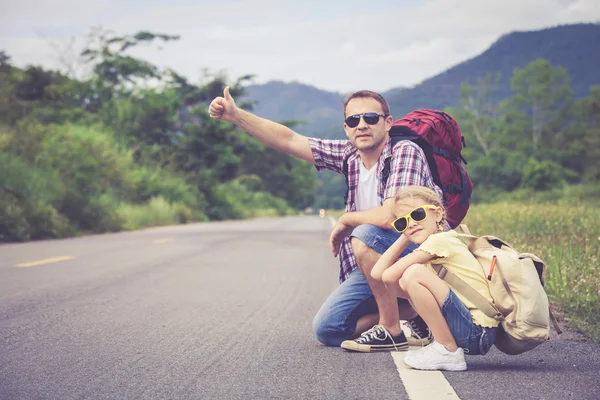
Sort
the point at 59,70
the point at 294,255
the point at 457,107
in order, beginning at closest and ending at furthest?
the point at 294,255 → the point at 59,70 → the point at 457,107

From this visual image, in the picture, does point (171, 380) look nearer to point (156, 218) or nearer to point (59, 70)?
point (156, 218)

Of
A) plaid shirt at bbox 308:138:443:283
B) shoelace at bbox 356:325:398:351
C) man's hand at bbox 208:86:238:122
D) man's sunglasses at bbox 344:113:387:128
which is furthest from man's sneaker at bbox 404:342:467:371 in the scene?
man's hand at bbox 208:86:238:122

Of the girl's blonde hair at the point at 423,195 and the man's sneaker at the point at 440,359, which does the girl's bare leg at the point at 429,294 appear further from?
the girl's blonde hair at the point at 423,195

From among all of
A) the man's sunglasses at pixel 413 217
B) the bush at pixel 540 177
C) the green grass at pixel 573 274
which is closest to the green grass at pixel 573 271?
the green grass at pixel 573 274

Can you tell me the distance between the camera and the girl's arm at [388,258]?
465 centimetres

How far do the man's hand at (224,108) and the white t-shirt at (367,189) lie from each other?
929mm

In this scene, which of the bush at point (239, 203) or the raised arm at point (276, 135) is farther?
the bush at point (239, 203)

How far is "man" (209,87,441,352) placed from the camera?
4914 mm

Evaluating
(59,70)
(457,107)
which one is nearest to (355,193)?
(59,70)

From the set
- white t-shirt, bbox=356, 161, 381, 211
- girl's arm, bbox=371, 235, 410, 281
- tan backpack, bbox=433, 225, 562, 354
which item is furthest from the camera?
white t-shirt, bbox=356, 161, 381, 211

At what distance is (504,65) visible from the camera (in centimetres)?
9800

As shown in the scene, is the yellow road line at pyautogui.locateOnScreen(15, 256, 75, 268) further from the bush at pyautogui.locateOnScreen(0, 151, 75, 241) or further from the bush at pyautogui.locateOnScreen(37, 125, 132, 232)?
the bush at pyautogui.locateOnScreen(37, 125, 132, 232)

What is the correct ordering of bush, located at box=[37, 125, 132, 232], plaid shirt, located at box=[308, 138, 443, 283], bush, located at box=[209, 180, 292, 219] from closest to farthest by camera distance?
plaid shirt, located at box=[308, 138, 443, 283]
bush, located at box=[37, 125, 132, 232]
bush, located at box=[209, 180, 292, 219]

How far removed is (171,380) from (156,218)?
27.2 meters
